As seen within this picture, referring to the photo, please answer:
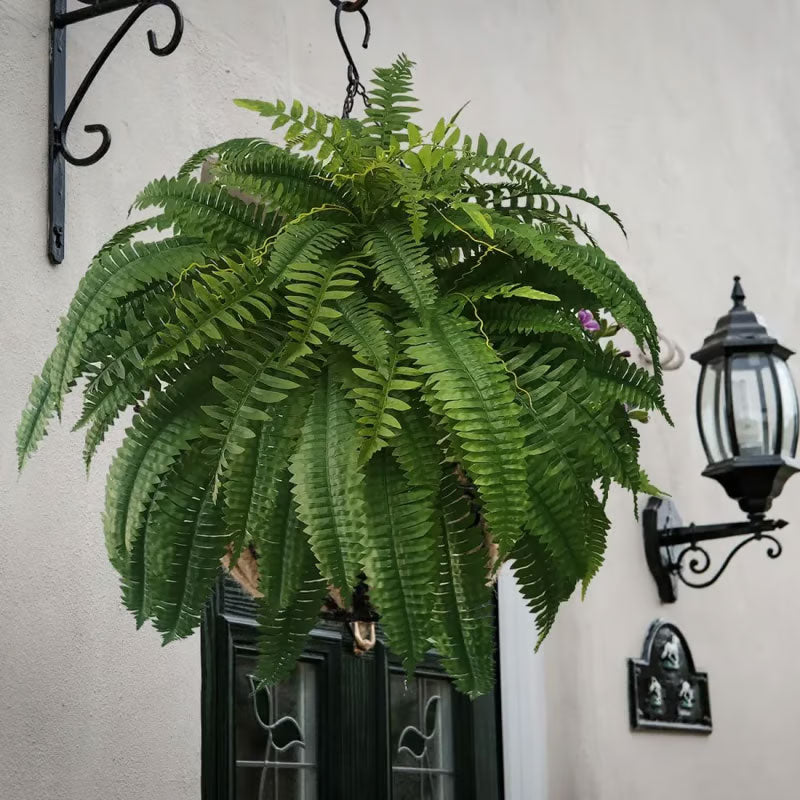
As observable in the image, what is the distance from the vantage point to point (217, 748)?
2.04m

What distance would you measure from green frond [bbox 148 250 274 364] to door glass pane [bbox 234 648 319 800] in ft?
3.79

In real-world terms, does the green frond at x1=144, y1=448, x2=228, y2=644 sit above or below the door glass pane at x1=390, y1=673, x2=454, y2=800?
above

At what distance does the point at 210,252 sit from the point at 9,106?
759 millimetres

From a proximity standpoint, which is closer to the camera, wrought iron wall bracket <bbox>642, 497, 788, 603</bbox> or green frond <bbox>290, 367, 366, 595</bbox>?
green frond <bbox>290, 367, 366, 595</bbox>

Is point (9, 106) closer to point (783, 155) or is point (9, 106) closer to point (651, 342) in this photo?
point (651, 342)

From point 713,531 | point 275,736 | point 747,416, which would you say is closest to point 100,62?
point 275,736

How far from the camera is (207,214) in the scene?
1.19 meters

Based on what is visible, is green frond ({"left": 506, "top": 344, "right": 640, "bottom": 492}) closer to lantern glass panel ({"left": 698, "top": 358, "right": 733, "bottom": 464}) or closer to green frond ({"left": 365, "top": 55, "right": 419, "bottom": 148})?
green frond ({"left": 365, "top": 55, "right": 419, "bottom": 148})

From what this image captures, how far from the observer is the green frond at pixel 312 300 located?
1041mm

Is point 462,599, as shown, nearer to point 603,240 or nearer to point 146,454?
point 146,454

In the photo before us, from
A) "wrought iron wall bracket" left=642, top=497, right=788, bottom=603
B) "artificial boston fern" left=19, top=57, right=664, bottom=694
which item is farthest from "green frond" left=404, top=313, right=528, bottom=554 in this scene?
"wrought iron wall bracket" left=642, top=497, right=788, bottom=603

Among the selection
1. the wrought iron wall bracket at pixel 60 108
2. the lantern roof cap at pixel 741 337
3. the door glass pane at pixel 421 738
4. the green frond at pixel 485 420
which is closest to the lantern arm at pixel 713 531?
the lantern roof cap at pixel 741 337

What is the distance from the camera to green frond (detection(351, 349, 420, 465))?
982 millimetres

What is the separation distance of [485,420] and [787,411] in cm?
192
